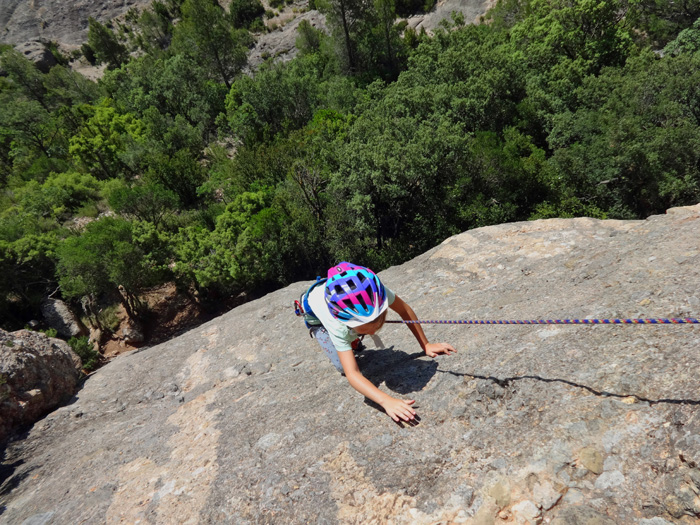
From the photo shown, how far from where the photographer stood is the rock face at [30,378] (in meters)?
8.24

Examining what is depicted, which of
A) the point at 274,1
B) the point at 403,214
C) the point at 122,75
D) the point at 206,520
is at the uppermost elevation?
the point at 274,1

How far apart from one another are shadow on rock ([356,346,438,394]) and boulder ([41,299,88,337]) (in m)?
27.1

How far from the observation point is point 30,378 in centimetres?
888

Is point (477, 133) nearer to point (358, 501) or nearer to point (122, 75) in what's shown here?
point (358, 501)

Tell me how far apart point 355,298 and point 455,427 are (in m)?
1.76

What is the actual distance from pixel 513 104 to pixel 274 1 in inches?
2903

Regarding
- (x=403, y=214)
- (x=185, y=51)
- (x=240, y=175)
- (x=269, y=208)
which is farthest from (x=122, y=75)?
(x=403, y=214)

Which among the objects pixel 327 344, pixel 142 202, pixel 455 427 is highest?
pixel 142 202

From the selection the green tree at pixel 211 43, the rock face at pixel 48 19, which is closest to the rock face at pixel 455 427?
the green tree at pixel 211 43

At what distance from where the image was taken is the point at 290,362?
24.7 feet

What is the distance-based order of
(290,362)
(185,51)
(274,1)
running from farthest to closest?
(274,1) → (185,51) → (290,362)

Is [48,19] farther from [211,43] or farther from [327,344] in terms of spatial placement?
[327,344]

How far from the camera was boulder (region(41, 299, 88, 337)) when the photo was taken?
984 inches

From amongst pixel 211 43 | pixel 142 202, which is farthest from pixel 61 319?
pixel 211 43
